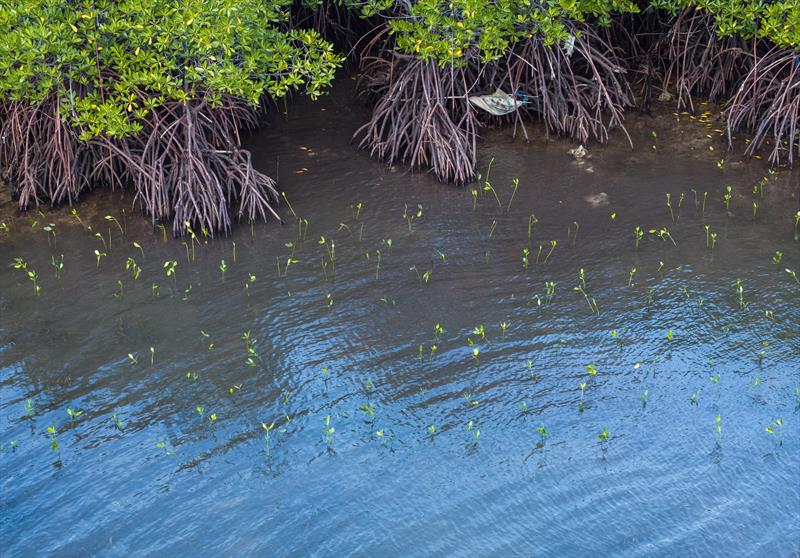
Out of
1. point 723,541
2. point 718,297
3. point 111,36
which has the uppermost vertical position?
point 111,36

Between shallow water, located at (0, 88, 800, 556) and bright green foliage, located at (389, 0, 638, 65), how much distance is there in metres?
1.21

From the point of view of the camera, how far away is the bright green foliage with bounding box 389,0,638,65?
7.64m

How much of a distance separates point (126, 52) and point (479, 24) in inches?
117

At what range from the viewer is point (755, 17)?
27.7 feet

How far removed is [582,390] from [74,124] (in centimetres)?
448

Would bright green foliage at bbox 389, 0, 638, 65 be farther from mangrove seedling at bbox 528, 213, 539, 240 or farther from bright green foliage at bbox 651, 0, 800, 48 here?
mangrove seedling at bbox 528, 213, 539, 240

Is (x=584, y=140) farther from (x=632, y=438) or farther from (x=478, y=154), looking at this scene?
(x=632, y=438)

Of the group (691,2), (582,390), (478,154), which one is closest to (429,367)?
(582,390)

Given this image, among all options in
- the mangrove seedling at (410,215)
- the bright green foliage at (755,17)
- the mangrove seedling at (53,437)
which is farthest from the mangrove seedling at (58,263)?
the bright green foliage at (755,17)

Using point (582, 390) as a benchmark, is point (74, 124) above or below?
above

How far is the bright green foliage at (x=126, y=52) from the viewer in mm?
6754

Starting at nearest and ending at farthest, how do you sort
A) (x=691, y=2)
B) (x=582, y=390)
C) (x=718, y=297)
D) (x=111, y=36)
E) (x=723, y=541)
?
(x=723, y=541), (x=582, y=390), (x=718, y=297), (x=111, y=36), (x=691, y=2)

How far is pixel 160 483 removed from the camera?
16.1 feet

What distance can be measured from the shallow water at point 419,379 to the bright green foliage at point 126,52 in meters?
1.00
